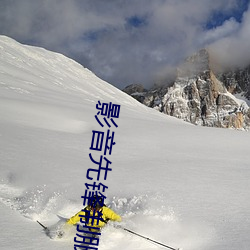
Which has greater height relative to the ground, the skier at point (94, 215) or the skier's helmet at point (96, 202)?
the skier's helmet at point (96, 202)

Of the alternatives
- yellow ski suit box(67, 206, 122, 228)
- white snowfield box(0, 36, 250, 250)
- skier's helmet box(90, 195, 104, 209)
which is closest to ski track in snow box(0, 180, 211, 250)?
white snowfield box(0, 36, 250, 250)

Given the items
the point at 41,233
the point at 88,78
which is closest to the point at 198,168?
the point at 41,233

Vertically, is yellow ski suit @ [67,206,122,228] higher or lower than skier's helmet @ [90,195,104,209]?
lower

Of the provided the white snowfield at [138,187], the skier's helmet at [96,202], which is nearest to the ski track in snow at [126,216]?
the white snowfield at [138,187]

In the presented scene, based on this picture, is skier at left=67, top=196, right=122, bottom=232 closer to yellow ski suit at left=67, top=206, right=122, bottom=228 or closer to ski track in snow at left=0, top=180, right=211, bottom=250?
yellow ski suit at left=67, top=206, right=122, bottom=228

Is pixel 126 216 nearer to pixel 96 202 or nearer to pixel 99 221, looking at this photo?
pixel 99 221

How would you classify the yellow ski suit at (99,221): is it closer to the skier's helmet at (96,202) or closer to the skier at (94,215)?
the skier at (94,215)

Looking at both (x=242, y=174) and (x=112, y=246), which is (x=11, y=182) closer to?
(x=112, y=246)

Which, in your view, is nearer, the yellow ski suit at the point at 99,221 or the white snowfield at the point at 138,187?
the white snowfield at the point at 138,187

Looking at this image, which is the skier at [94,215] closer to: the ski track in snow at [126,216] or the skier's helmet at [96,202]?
the skier's helmet at [96,202]

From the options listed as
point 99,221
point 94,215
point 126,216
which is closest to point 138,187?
point 126,216

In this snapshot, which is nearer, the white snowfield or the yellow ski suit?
the white snowfield

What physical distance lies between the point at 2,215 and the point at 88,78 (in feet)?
245

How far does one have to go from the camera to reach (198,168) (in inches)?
375
